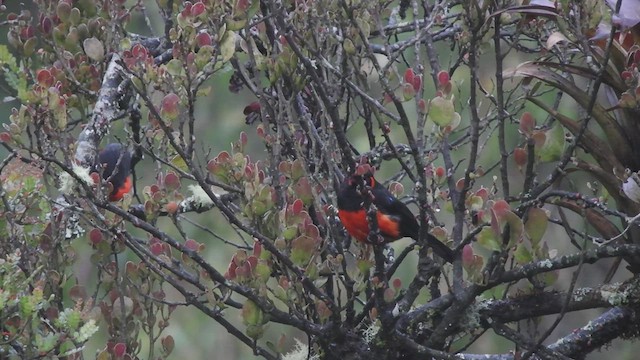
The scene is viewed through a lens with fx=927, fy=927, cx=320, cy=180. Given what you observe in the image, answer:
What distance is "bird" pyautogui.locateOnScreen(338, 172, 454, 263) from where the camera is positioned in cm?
235

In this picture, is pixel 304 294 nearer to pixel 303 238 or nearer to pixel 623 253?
pixel 303 238

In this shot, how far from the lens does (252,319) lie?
224 cm

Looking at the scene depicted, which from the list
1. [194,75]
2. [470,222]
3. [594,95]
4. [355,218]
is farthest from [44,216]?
[594,95]

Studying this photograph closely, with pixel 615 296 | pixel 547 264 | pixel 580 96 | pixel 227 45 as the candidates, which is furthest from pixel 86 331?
pixel 580 96

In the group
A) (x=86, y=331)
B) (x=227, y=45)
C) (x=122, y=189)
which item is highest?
(x=122, y=189)

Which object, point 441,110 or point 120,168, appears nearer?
point 441,110

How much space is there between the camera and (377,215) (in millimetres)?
2660

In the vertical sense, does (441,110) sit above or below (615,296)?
above

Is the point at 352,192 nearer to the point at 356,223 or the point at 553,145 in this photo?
the point at 356,223

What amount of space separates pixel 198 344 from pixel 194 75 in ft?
18.9

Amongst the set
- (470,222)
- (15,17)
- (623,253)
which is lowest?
(623,253)

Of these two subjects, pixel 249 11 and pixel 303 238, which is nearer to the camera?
pixel 303 238

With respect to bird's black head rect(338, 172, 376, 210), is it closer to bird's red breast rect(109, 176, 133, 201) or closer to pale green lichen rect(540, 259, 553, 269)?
pale green lichen rect(540, 259, 553, 269)

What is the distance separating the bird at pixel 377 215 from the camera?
2348 millimetres
